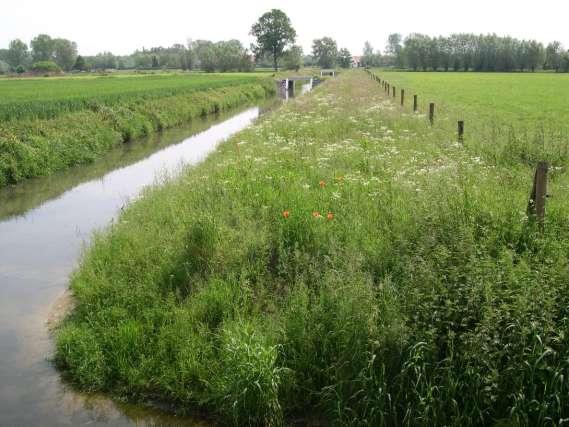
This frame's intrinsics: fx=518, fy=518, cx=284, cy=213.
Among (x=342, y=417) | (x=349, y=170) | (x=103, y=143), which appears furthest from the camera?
(x=103, y=143)

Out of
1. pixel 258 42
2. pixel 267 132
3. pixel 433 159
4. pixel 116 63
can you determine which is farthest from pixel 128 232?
pixel 116 63

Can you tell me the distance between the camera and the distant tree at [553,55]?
116938 mm

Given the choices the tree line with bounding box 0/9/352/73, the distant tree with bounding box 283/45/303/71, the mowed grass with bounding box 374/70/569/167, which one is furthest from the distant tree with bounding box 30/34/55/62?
the mowed grass with bounding box 374/70/569/167

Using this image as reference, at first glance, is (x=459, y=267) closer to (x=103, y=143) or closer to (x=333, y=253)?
(x=333, y=253)

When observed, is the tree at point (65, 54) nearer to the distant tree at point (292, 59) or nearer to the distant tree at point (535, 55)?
the distant tree at point (292, 59)

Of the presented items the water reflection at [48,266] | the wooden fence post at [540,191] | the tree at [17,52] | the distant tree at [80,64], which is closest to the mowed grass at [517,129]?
the wooden fence post at [540,191]

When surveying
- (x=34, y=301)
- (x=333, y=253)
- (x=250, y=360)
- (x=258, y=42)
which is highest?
(x=258, y=42)

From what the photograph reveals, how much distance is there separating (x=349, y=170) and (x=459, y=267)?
6.42m

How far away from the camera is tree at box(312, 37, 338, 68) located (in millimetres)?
174863

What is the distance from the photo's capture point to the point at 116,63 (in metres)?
186

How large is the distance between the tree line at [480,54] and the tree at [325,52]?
3309 centimetres

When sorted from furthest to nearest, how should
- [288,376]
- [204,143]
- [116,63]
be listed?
[116,63] < [204,143] < [288,376]

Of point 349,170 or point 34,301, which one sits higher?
point 349,170

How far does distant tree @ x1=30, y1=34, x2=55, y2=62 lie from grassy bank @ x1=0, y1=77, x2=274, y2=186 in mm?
156539
